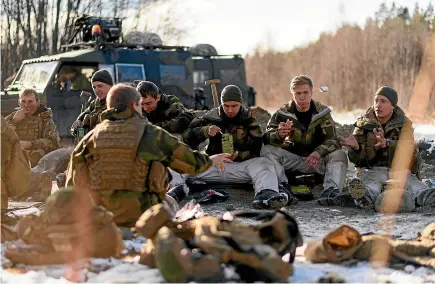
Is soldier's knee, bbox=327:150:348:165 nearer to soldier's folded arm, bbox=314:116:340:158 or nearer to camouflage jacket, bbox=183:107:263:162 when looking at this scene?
soldier's folded arm, bbox=314:116:340:158

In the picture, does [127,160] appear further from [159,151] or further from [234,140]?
[234,140]

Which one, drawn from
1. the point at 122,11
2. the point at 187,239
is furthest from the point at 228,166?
the point at 122,11

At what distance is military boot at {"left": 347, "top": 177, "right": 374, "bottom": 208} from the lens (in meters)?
6.50

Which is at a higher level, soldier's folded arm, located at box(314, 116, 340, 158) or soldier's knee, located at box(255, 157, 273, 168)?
soldier's folded arm, located at box(314, 116, 340, 158)

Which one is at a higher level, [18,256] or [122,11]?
→ [122,11]

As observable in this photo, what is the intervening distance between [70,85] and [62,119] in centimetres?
60

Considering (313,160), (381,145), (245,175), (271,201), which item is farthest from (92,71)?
(381,145)

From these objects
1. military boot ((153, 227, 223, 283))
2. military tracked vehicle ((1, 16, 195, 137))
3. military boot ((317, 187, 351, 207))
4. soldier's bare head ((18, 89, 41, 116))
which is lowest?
military boot ((317, 187, 351, 207))

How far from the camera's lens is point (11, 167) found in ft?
17.7

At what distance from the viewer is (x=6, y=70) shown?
24.1 meters

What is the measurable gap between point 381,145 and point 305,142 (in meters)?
0.83

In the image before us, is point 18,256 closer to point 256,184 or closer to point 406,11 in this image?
point 256,184

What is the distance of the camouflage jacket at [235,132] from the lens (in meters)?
7.19

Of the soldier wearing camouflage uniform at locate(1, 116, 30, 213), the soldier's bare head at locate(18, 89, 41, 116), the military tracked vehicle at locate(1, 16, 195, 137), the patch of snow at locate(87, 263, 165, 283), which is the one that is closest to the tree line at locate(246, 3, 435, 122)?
the military tracked vehicle at locate(1, 16, 195, 137)
